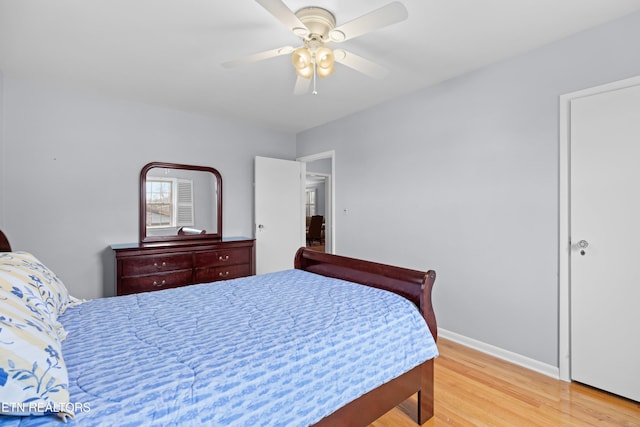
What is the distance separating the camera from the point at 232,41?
2141 millimetres

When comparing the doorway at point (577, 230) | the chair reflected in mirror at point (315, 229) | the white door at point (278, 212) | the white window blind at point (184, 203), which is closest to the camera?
the doorway at point (577, 230)

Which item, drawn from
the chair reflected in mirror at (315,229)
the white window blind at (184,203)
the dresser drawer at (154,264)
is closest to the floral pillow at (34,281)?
the dresser drawer at (154,264)

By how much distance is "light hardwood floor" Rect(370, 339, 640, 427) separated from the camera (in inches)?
66.9

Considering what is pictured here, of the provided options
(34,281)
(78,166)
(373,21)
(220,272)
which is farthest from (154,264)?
(373,21)

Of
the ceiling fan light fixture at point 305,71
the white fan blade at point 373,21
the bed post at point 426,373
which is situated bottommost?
the bed post at point 426,373

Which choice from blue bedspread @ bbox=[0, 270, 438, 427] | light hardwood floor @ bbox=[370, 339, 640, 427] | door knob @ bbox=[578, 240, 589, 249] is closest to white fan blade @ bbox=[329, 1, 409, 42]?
blue bedspread @ bbox=[0, 270, 438, 427]

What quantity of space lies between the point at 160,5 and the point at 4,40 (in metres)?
1.33

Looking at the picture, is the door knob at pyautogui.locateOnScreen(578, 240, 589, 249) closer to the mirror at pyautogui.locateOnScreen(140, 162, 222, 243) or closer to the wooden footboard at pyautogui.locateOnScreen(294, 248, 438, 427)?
the wooden footboard at pyautogui.locateOnScreen(294, 248, 438, 427)

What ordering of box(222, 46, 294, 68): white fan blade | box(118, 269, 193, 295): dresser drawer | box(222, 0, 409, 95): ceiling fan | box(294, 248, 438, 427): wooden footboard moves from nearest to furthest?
box(294, 248, 438, 427): wooden footboard → box(222, 0, 409, 95): ceiling fan → box(222, 46, 294, 68): white fan blade → box(118, 269, 193, 295): dresser drawer

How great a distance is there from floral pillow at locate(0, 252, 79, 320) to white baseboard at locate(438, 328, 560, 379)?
2.83 m

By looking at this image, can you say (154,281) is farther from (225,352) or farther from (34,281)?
(225,352)

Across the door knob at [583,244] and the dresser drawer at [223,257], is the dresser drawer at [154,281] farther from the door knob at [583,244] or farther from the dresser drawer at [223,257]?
the door knob at [583,244]

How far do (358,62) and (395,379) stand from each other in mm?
1779

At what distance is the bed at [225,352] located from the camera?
0.85m
